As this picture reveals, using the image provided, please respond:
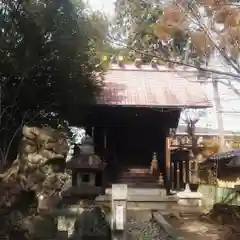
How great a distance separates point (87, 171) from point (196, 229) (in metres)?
4.45

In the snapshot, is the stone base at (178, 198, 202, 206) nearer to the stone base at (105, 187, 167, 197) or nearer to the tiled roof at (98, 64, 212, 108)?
the stone base at (105, 187, 167, 197)

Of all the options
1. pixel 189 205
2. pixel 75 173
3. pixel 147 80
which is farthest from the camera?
pixel 147 80

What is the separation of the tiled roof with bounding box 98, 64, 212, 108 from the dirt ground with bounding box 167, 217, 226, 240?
153 inches

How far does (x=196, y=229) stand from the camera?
13.0 m

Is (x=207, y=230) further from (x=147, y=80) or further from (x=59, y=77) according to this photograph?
(x=147, y=80)

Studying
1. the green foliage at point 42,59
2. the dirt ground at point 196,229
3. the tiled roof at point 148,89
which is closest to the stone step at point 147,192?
the dirt ground at point 196,229

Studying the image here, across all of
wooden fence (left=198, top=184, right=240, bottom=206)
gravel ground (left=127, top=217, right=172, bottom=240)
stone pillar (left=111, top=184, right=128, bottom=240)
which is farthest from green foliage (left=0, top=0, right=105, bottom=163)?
wooden fence (left=198, top=184, right=240, bottom=206)

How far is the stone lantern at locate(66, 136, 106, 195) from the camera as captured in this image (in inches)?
612

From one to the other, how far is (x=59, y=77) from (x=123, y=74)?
214 inches

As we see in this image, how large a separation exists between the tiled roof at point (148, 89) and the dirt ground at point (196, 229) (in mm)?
3883

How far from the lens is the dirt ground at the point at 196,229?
1172 centimetres

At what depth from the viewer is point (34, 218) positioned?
1020 cm

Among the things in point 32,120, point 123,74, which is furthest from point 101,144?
point 32,120

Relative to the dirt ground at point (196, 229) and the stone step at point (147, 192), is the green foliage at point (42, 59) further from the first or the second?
the dirt ground at point (196, 229)
